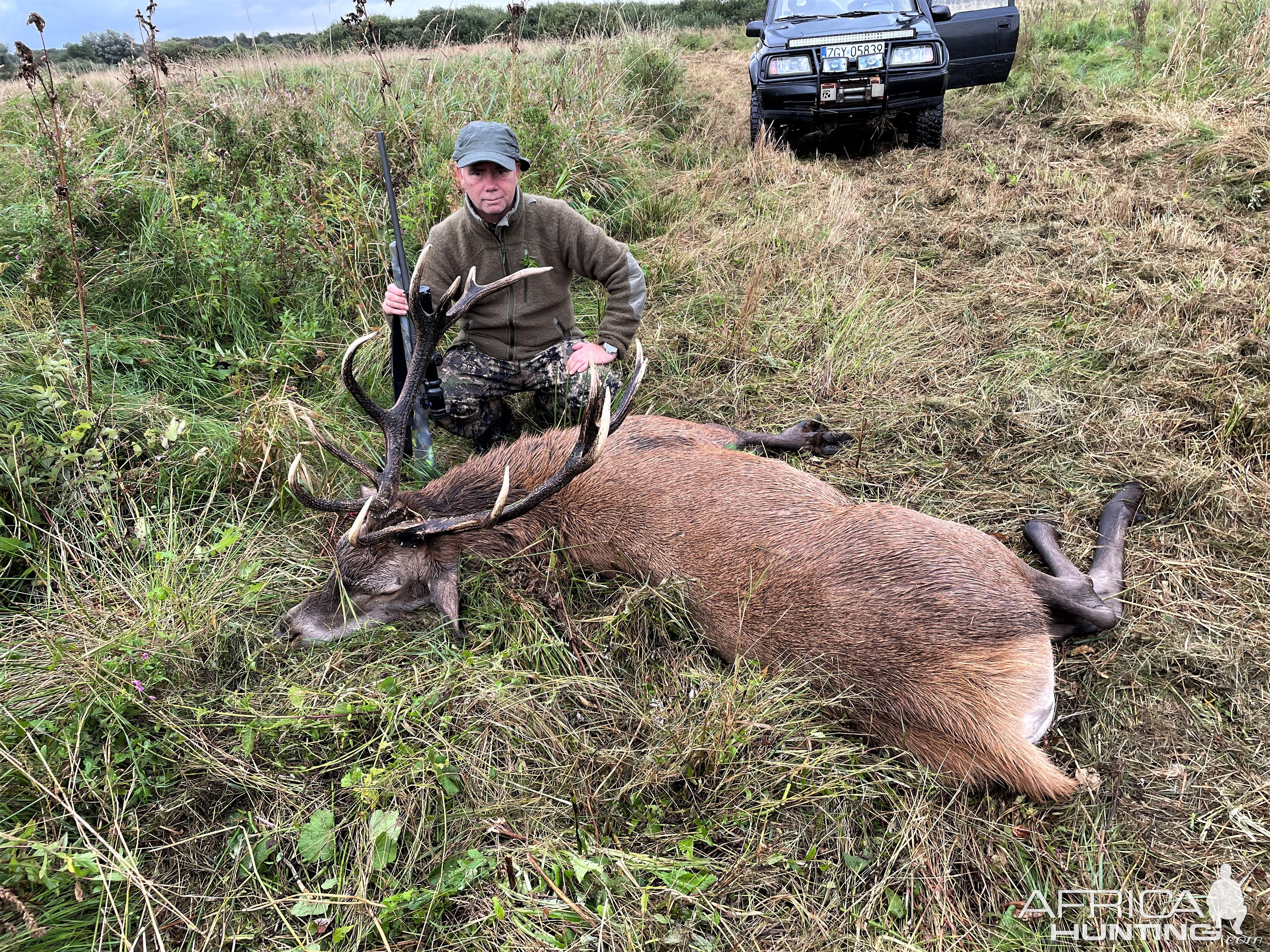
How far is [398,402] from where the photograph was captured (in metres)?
3.23

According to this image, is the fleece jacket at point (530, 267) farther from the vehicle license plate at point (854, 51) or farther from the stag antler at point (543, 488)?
the vehicle license plate at point (854, 51)

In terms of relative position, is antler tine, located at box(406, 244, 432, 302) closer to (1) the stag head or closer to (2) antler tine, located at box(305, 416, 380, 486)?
(1) the stag head

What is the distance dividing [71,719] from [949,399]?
420 centimetres

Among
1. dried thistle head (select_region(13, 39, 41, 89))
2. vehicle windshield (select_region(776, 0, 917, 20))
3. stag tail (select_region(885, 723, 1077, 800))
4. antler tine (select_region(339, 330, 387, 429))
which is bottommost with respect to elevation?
stag tail (select_region(885, 723, 1077, 800))

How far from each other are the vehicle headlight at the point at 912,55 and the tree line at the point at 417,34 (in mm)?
3363

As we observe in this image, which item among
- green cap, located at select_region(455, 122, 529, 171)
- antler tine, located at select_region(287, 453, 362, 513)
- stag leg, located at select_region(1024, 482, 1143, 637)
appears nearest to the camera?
antler tine, located at select_region(287, 453, 362, 513)

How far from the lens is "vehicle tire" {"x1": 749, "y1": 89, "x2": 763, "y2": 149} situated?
759 cm

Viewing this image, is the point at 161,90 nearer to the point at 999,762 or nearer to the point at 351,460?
the point at 351,460

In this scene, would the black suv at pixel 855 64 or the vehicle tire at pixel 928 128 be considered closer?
the black suv at pixel 855 64

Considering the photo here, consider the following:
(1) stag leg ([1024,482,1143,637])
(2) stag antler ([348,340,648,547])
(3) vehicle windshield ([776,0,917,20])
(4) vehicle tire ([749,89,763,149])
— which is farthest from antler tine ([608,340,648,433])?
(3) vehicle windshield ([776,0,917,20])

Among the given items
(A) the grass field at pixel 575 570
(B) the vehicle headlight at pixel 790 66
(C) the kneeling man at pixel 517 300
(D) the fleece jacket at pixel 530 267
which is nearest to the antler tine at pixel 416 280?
(C) the kneeling man at pixel 517 300

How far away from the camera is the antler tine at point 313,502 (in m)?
2.74

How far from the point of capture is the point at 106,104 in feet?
18.8

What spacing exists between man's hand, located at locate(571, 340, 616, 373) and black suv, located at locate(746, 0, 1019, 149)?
4809mm
